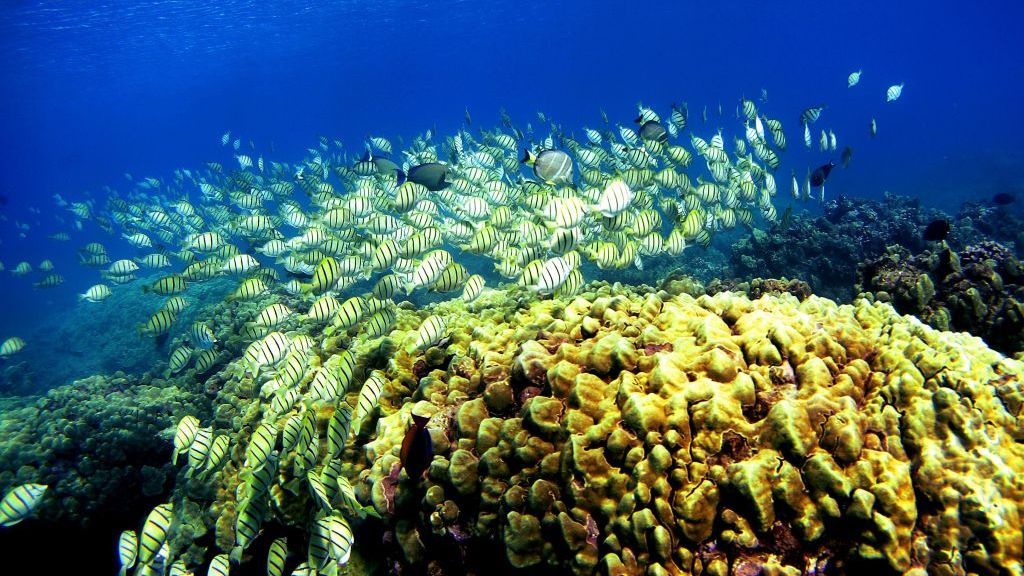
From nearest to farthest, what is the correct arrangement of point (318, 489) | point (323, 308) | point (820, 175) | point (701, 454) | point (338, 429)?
point (701, 454) → point (318, 489) → point (338, 429) → point (323, 308) → point (820, 175)

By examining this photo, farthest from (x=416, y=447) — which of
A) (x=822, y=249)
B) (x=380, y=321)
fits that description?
(x=822, y=249)

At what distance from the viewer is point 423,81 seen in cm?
11644

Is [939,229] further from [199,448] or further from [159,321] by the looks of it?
[159,321]

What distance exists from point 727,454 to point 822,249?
1131cm

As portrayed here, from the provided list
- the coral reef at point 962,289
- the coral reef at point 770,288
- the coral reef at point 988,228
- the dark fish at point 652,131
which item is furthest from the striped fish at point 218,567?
the coral reef at point 988,228

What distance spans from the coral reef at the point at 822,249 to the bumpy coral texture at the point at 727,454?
8.75 meters

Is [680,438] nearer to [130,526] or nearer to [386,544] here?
[386,544]

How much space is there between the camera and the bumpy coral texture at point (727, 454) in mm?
2041

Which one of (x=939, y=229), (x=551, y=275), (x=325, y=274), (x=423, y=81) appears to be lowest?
(x=551, y=275)

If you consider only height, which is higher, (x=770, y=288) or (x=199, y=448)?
(x=770, y=288)

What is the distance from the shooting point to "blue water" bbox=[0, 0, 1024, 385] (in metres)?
38.8

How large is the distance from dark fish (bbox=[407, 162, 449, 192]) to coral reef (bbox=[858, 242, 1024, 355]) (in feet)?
19.0

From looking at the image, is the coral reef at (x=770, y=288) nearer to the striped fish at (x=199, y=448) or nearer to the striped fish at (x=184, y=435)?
the striped fish at (x=199, y=448)

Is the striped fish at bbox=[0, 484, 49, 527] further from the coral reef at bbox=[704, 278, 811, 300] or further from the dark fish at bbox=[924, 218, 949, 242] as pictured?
the dark fish at bbox=[924, 218, 949, 242]
